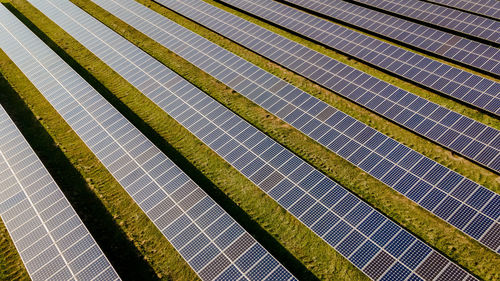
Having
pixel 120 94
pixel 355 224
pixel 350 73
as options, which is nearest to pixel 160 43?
pixel 120 94

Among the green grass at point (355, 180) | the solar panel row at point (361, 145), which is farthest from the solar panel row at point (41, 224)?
the solar panel row at point (361, 145)

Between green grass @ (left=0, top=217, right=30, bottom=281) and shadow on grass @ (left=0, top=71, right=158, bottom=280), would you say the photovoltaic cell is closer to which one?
shadow on grass @ (left=0, top=71, right=158, bottom=280)

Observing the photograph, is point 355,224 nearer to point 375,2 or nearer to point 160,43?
point 160,43

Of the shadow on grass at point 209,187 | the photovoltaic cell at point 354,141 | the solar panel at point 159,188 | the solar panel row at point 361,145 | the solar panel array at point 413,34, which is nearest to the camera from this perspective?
the solar panel at point 159,188

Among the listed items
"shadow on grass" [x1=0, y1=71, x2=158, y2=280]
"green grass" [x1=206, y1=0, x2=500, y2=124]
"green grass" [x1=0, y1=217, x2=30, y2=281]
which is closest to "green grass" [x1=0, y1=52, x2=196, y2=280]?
"shadow on grass" [x1=0, y1=71, x2=158, y2=280]

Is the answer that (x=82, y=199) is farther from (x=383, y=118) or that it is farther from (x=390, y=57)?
(x=390, y=57)

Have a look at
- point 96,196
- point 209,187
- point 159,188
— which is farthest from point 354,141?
point 96,196

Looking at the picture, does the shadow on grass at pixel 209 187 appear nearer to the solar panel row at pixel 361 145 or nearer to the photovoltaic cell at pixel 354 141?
the photovoltaic cell at pixel 354 141
